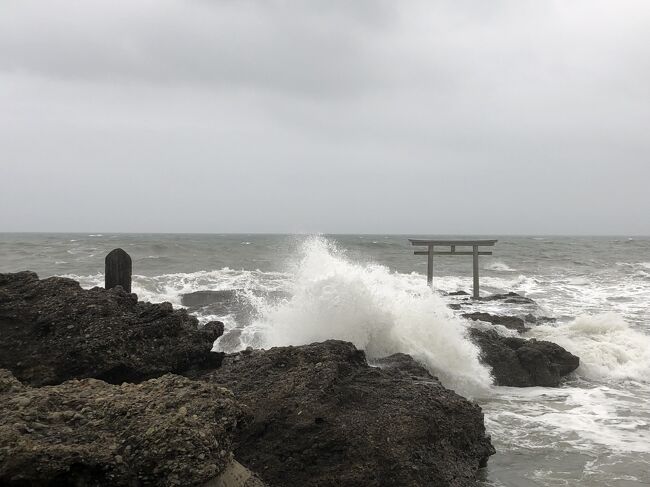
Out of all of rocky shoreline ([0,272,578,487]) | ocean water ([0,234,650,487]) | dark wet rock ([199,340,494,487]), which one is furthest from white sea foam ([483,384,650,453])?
dark wet rock ([199,340,494,487])

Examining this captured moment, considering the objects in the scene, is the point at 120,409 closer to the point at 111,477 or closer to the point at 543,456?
the point at 111,477

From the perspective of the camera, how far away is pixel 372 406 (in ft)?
12.3

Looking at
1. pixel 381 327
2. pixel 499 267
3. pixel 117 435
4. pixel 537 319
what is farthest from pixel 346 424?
pixel 499 267

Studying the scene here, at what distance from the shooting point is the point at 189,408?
251cm

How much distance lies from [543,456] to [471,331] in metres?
3.37

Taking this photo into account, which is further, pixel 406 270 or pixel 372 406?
pixel 406 270

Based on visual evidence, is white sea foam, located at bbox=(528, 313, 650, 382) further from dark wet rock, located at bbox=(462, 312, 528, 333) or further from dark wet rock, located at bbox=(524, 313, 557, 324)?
dark wet rock, located at bbox=(524, 313, 557, 324)

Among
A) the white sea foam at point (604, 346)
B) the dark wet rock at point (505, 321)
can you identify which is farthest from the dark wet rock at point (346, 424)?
the dark wet rock at point (505, 321)

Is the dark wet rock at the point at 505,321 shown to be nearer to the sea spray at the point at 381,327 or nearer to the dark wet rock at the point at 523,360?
the dark wet rock at the point at 523,360

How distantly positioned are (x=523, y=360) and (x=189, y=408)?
6.04 m

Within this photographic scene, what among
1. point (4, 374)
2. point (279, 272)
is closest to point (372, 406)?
point (4, 374)

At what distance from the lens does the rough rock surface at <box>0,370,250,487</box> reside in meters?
2.15

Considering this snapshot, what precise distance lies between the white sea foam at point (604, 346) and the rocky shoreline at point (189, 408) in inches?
173

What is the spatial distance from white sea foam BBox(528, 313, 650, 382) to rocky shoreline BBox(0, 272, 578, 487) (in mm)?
4406
